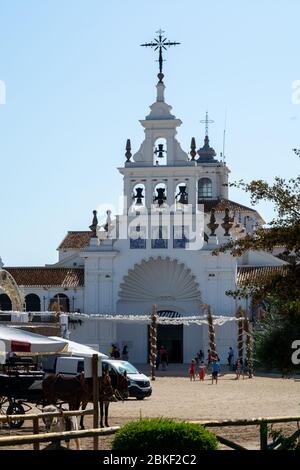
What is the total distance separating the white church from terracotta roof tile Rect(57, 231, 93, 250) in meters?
10.6

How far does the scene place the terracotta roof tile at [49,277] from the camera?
63312 mm

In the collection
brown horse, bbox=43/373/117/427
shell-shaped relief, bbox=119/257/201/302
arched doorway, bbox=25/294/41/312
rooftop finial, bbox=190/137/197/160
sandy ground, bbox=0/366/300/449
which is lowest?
sandy ground, bbox=0/366/300/449

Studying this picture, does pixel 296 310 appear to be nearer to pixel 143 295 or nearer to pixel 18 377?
pixel 18 377

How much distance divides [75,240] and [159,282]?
14.8m

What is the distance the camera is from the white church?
6047 centimetres

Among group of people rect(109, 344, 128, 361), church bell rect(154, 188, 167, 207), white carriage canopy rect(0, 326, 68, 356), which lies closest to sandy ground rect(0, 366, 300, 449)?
white carriage canopy rect(0, 326, 68, 356)

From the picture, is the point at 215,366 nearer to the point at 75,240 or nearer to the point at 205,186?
the point at 75,240

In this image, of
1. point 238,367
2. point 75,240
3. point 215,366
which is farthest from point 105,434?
point 75,240

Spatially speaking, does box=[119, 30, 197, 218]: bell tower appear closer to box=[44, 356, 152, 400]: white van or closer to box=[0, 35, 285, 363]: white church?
box=[0, 35, 285, 363]: white church

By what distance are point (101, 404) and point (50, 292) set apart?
1583 inches

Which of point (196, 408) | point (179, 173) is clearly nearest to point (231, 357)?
point (179, 173)

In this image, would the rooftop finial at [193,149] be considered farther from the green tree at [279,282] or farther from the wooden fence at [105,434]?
the wooden fence at [105,434]

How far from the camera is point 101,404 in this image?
2330cm

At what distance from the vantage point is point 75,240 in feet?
246
